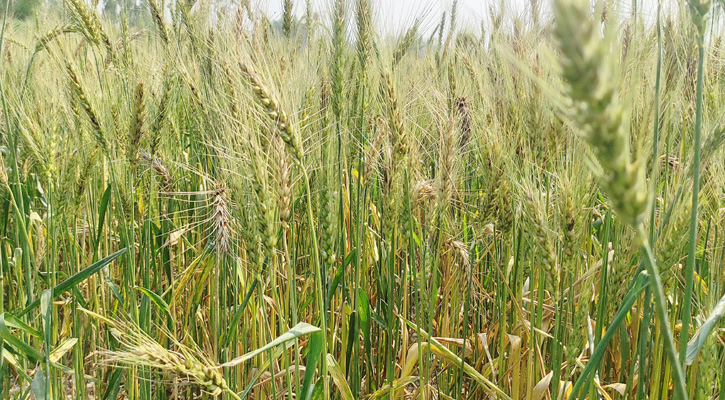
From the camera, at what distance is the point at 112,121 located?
1651mm

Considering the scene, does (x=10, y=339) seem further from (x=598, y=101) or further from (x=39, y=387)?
(x=598, y=101)

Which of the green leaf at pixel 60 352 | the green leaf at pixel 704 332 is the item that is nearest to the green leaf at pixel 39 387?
the green leaf at pixel 60 352

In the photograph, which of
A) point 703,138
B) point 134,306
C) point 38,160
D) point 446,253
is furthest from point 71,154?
point 703,138

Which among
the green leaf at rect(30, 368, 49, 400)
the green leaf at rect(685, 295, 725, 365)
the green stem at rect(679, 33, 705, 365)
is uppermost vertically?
the green stem at rect(679, 33, 705, 365)

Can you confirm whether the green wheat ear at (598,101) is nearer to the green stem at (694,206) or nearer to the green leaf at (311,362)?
the green stem at (694,206)

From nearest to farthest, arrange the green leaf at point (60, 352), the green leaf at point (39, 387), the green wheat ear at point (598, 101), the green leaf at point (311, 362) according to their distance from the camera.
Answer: the green wheat ear at point (598, 101) < the green leaf at point (311, 362) < the green leaf at point (39, 387) < the green leaf at point (60, 352)

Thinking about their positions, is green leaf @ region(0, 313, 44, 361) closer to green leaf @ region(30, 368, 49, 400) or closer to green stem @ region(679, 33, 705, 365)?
green leaf @ region(30, 368, 49, 400)

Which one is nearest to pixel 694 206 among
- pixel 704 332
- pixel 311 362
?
pixel 704 332

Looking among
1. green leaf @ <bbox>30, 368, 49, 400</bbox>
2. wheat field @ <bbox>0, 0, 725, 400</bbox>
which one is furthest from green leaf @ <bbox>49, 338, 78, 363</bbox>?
green leaf @ <bbox>30, 368, 49, 400</bbox>

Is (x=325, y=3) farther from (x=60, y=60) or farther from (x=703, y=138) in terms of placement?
(x=703, y=138)

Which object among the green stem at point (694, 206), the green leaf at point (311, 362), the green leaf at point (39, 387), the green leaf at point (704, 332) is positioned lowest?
the green leaf at point (39, 387)

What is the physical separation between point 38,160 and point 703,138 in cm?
177

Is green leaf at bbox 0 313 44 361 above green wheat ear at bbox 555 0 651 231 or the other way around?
the other way around

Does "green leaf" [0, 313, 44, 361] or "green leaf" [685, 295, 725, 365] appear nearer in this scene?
"green leaf" [685, 295, 725, 365]
